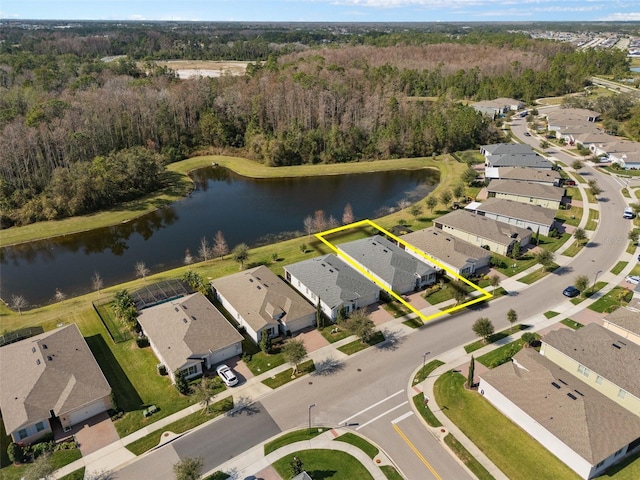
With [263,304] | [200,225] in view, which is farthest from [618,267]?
[200,225]

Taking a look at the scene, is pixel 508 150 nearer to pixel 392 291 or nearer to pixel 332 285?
pixel 392 291

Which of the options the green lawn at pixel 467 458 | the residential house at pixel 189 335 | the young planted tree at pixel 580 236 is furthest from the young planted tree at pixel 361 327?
the young planted tree at pixel 580 236

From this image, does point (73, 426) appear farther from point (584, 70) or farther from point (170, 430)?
point (584, 70)

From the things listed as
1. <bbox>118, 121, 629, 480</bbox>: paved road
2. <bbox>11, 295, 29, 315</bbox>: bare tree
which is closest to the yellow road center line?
<bbox>118, 121, 629, 480</bbox>: paved road

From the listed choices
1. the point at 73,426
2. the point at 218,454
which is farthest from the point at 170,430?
the point at 73,426

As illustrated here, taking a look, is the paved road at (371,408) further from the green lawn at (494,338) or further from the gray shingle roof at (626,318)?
the gray shingle roof at (626,318)
